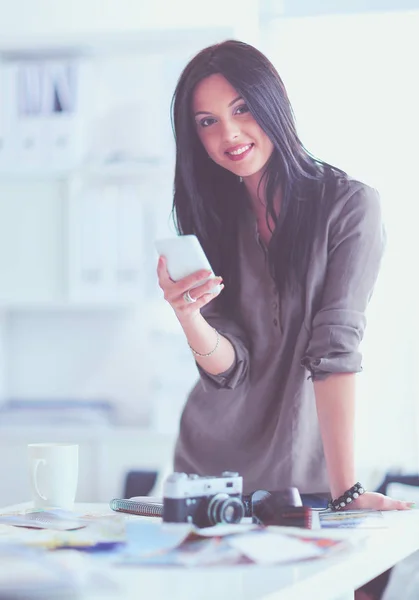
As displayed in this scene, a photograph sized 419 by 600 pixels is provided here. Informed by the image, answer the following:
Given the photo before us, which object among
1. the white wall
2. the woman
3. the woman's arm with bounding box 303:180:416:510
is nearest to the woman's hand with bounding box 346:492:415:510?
the woman's arm with bounding box 303:180:416:510

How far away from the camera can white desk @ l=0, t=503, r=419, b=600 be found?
2.48 feet

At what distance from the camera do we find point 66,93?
10.2 ft

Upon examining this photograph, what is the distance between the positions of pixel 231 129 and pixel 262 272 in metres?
0.27

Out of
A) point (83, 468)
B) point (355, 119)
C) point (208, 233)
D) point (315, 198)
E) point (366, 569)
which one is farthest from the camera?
point (355, 119)

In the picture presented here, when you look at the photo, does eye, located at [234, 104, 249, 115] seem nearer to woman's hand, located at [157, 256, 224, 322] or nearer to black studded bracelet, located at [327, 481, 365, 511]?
woman's hand, located at [157, 256, 224, 322]

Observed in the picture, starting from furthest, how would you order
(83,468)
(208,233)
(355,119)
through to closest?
(355,119)
(83,468)
(208,233)

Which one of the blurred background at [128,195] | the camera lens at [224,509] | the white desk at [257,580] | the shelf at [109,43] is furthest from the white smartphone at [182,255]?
the shelf at [109,43]

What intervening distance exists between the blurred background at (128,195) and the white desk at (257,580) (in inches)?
84.1

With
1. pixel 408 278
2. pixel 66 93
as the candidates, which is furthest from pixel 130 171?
pixel 408 278

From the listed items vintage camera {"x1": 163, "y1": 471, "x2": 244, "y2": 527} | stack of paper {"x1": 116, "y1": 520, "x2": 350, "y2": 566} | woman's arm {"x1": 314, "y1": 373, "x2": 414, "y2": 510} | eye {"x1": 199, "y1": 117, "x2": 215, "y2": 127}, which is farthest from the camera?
eye {"x1": 199, "y1": 117, "x2": 215, "y2": 127}

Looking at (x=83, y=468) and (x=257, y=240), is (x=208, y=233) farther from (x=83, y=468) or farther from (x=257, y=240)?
(x=83, y=468)

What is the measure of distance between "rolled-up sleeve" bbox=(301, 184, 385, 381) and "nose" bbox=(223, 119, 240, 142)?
0.23 meters

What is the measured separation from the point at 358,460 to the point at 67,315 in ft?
3.97

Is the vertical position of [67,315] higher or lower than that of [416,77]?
lower
